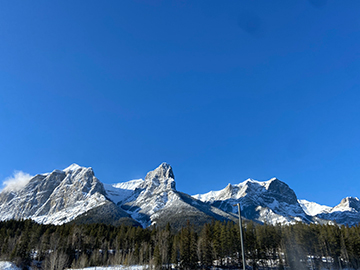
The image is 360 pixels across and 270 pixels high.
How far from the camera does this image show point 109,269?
232 ft

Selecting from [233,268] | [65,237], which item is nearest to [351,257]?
[233,268]

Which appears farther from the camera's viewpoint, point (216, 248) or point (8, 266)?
point (216, 248)

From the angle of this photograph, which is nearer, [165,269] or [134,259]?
[165,269]

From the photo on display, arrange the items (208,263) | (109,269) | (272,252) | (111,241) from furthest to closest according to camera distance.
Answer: (111,241)
(272,252)
(208,263)
(109,269)

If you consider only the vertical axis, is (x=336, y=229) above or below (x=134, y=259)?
above

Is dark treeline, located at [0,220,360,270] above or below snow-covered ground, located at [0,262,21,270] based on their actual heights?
above

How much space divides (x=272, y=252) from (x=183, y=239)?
115ft

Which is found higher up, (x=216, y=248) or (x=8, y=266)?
(x=216, y=248)

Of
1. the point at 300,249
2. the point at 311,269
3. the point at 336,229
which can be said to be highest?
the point at 336,229

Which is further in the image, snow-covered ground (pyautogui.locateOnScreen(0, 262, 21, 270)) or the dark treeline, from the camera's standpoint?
the dark treeline

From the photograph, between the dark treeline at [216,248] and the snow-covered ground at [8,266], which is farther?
the dark treeline at [216,248]

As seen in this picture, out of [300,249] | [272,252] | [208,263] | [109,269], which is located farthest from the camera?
[272,252]

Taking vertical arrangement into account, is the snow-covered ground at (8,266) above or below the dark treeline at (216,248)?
below

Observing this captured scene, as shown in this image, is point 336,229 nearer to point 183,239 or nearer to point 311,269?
point 311,269
